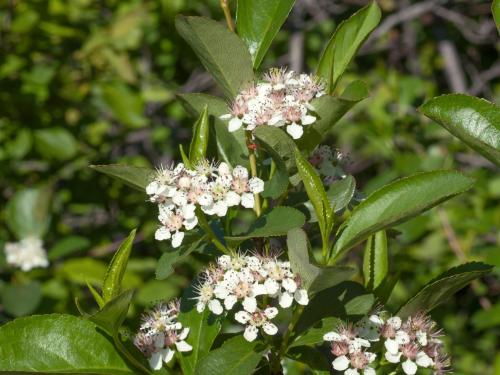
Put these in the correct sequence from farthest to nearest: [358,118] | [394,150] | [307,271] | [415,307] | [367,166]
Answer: [367,166]
[358,118]
[394,150]
[415,307]
[307,271]

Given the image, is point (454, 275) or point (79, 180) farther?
point (79, 180)

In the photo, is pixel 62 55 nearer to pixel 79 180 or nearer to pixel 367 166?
pixel 79 180

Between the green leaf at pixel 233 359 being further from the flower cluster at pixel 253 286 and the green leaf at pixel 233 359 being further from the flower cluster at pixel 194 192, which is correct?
the flower cluster at pixel 194 192

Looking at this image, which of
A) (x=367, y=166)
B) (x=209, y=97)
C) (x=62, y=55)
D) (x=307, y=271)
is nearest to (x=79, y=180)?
(x=62, y=55)

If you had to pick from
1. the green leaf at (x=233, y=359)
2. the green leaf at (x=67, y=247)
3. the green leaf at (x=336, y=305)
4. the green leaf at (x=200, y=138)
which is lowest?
the green leaf at (x=67, y=247)

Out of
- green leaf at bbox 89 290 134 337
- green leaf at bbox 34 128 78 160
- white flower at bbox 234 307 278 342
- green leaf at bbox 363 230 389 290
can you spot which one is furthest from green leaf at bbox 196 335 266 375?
green leaf at bbox 34 128 78 160

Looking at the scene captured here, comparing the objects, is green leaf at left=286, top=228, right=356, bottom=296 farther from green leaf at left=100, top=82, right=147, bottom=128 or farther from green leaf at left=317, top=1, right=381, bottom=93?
green leaf at left=100, top=82, right=147, bottom=128

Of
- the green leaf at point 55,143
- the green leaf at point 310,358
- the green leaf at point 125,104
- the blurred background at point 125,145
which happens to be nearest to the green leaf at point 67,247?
the blurred background at point 125,145

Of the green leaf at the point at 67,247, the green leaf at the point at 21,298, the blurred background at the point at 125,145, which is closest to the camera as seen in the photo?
the green leaf at the point at 21,298
